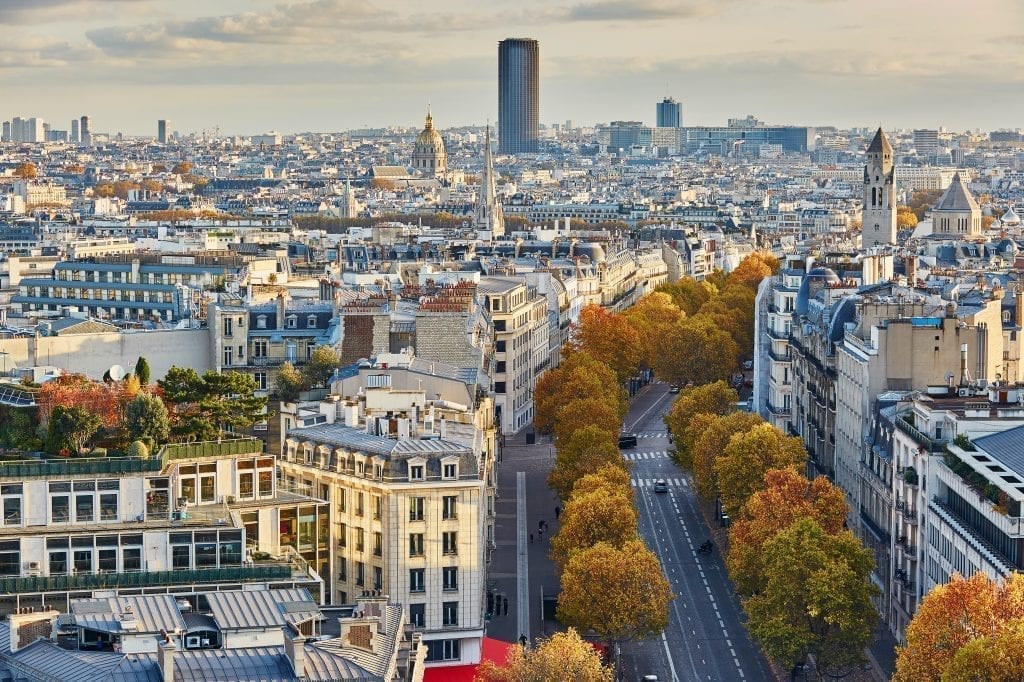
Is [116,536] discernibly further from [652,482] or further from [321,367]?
[652,482]

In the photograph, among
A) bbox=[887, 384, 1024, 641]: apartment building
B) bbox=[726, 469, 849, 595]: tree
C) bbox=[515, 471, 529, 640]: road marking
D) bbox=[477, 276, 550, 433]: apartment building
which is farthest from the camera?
bbox=[477, 276, 550, 433]: apartment building

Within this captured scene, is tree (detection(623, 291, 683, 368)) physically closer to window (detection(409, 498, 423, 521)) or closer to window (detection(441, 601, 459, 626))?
window (detection(441, 601, 459, 626))

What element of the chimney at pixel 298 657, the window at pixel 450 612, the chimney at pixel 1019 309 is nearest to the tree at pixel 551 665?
the window at pixel 450 612

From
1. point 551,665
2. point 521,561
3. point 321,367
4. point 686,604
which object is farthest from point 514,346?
point 551,665

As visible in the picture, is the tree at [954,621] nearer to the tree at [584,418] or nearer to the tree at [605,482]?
the tree at [605,482]

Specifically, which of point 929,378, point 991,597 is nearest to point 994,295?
point 929,378

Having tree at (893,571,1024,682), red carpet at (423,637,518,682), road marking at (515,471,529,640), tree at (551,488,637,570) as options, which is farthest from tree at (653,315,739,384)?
tree at (893,571,1024,682)

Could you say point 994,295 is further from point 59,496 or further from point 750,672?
point 59,496
